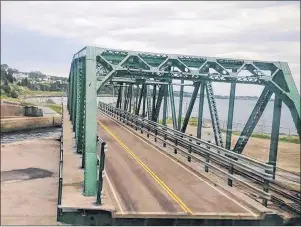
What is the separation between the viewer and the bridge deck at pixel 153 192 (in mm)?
9921

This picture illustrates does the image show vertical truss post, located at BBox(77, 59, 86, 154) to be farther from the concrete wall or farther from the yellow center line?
the concrete wall

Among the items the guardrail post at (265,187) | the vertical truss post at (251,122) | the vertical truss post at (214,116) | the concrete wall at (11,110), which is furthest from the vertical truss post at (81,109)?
the guardrail post at (265,187)

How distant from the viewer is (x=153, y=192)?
1169 cm

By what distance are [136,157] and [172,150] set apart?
2712 mm

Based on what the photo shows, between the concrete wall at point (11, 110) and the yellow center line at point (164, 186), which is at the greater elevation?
the concrete wall at point (11, 110)

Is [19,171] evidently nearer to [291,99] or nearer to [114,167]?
[114,167]

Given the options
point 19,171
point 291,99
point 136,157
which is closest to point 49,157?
point 136,157

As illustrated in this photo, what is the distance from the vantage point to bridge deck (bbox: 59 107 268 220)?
9.92 m

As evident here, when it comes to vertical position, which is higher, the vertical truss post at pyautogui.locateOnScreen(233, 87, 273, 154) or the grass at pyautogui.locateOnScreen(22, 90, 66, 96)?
the grass at pyautogui.locateOnScreen(22, 90, 66, 96)

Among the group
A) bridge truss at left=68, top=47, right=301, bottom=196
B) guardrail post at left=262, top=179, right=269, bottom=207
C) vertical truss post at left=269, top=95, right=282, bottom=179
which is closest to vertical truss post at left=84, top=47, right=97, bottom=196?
bridge truss at left=68, top=47, right=301, bottom=196

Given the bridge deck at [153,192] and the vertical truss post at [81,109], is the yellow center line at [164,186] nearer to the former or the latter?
the bridge deck at [153,192]

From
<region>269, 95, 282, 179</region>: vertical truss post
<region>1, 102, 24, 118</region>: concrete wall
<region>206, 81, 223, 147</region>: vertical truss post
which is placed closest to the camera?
<region>1, 102, 24, 118</region>: concrete wall

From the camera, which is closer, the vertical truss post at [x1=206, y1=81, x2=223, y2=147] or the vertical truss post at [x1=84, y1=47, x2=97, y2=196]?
the vertical truss post at [x1=84, y1=47, x2=97, y2=196]

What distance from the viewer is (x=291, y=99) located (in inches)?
551
